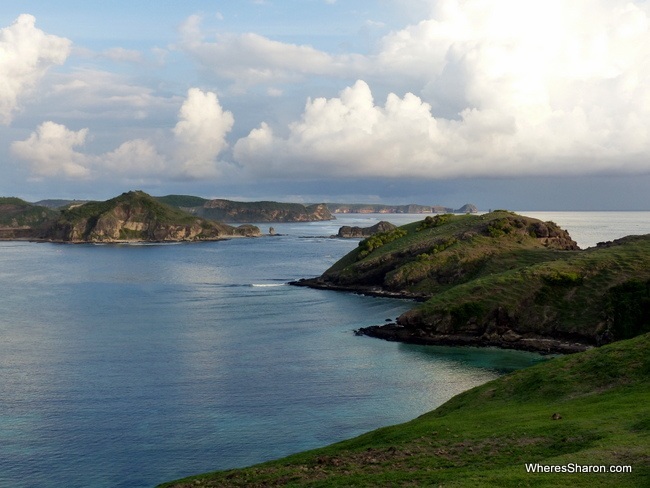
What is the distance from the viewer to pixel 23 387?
68.4 metres

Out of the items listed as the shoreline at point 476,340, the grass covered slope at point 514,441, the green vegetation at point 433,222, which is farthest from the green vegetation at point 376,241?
the grass covered slope at point 514,441

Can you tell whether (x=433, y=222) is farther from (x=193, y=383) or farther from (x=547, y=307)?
(x=193, y=383)

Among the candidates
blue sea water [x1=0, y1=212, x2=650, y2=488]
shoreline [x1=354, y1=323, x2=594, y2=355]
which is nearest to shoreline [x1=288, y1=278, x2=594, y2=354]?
shoreline [x1=354, y1=323, x2=594, y2=355]

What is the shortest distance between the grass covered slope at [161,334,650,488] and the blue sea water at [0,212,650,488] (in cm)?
1027

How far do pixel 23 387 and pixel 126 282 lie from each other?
11438cm

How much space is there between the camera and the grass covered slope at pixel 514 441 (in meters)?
29.0

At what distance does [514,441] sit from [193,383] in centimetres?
4449

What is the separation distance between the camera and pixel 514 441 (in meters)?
35.3

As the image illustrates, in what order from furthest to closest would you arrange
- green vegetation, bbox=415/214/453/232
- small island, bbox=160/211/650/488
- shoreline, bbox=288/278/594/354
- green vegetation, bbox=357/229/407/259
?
green vegetation, bbox=415/214/453/232, green vegetation, bbox=357/229/407/259, shoreline, bbox=288/278/594/354, small island, bbox=160/211/650/488

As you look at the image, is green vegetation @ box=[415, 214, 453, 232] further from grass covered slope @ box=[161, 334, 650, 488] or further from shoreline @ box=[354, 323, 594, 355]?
grass covered slope @ box=[161, 334, 650, 488]

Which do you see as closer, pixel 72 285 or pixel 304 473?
pixel 304 473

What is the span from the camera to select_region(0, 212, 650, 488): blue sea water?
48969 millimetres

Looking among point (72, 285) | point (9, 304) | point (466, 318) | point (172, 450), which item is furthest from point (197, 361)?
point (72, 285)

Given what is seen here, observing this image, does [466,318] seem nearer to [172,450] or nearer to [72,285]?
[172,450]
